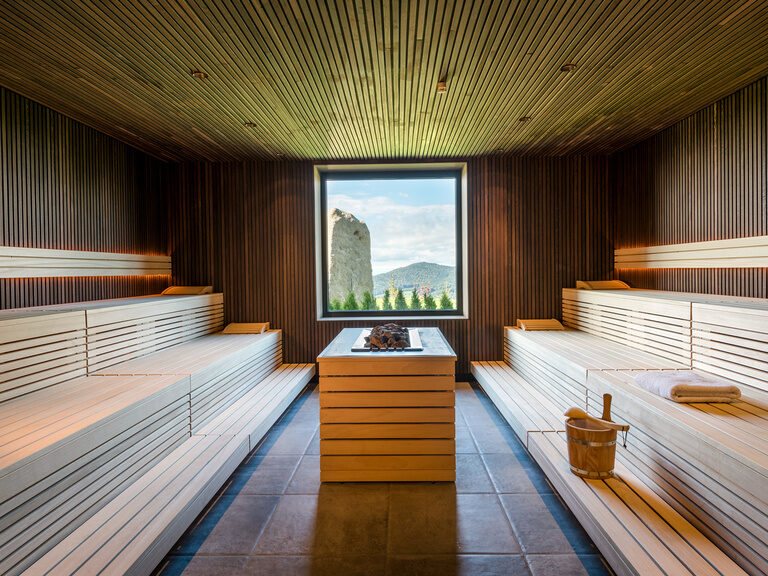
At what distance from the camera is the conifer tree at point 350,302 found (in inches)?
237

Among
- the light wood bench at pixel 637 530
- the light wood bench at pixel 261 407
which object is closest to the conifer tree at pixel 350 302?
the light wood bench at pixel 261 407

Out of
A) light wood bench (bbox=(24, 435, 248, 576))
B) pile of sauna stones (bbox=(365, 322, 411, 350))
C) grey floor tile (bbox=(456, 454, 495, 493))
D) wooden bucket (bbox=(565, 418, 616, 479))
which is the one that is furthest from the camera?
pile of sauna stones (bbox=(365, 322, 411, 350))

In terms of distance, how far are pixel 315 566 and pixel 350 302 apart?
4138 mm

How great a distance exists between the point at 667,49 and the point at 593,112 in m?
1.14

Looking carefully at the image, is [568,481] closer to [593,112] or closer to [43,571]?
[43,571]

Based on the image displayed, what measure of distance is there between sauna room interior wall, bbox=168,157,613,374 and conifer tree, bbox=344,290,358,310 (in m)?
0.51

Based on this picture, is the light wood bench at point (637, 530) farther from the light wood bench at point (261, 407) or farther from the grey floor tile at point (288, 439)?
the light wood bench at point (261, 407)

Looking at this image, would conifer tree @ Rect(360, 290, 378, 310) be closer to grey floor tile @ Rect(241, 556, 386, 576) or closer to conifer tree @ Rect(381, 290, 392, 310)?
conifer tree @ Rect(381, 290, 392, 310)

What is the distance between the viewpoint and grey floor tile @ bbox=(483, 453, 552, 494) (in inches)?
112

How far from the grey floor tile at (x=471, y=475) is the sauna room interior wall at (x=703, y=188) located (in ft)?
9.20

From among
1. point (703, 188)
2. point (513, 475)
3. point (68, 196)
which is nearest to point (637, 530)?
point (513, 475)

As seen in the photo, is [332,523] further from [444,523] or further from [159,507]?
[159,507]

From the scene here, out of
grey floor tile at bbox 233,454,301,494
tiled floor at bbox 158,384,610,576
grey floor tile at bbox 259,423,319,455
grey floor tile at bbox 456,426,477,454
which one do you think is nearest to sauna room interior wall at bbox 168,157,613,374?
grey floor tile at bbox 259,423,319,455

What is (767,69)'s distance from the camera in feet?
10.4
